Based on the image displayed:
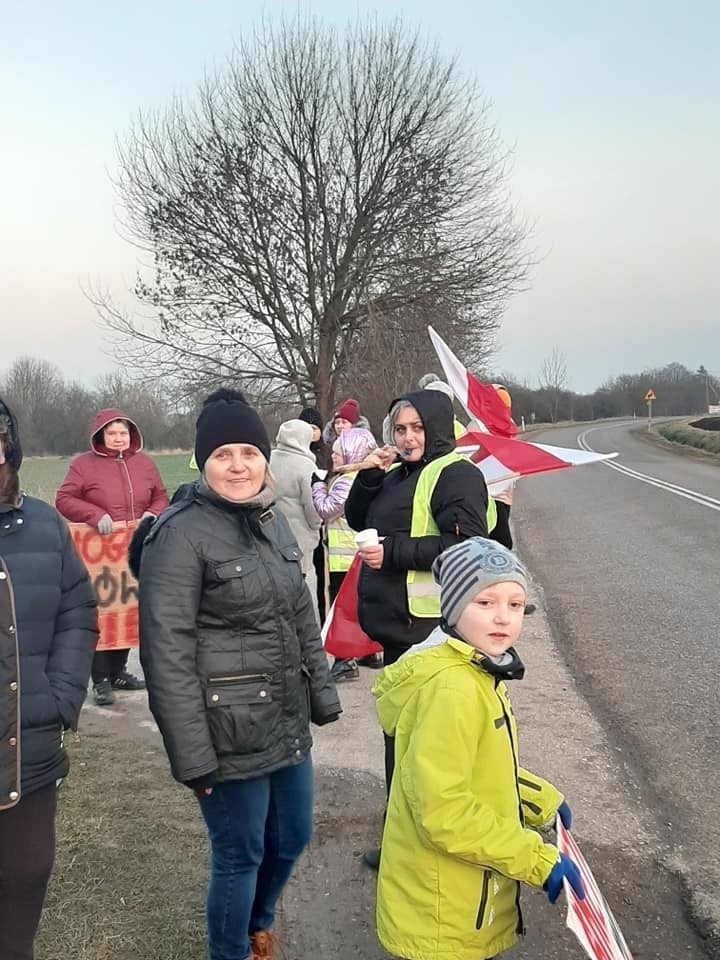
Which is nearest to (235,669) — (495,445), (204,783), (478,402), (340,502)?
(204,783)

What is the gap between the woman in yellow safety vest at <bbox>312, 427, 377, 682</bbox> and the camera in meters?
5.58

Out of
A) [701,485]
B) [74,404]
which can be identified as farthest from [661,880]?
[74,404]

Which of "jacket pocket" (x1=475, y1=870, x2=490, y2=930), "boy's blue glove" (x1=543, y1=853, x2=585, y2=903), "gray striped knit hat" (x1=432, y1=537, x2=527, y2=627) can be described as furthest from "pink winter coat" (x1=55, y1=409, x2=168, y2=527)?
"boy's blue glove" (x1=543, y1=853, x2=585, y2=903)

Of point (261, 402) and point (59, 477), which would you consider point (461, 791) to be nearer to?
point (261, 402)

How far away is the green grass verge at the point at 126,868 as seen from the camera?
291 cm

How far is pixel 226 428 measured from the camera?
275 centimetres

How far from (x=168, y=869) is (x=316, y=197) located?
1786cm

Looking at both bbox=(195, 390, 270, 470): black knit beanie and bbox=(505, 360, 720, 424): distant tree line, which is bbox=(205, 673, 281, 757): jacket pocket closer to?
bbox=(195, 390, 270, 470): black knit beanie

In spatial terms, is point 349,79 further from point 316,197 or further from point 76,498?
point 76,498

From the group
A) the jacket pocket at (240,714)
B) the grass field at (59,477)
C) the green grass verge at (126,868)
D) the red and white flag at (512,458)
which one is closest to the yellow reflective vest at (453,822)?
the jacket pocket at (240,714)

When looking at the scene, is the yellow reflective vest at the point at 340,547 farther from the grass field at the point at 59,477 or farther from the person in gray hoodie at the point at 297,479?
the grass field at the point at 59,477

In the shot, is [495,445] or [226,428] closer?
[226,428]

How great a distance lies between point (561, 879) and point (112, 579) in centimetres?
465

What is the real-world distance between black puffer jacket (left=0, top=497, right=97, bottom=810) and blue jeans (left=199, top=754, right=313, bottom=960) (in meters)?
0.51
